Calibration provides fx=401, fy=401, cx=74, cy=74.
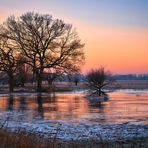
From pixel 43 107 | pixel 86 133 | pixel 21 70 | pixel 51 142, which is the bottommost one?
pixel 86 133

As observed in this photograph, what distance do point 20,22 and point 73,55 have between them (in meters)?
10.9

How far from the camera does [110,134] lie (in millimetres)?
16266

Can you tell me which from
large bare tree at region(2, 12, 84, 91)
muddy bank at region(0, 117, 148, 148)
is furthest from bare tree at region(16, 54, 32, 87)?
muddy bank at region(0, 117, 148, 148)

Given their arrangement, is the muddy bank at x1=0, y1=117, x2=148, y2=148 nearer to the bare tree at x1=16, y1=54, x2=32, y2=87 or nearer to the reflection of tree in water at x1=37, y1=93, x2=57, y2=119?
the reflection of tree in water at x1=37, y1=93, x2=57, y2=119

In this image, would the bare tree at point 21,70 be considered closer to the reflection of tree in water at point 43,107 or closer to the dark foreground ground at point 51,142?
the reflection of tree in water at point 43,107

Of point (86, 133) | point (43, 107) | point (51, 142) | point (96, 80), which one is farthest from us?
point (96, 80)

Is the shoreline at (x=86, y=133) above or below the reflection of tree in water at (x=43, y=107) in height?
below

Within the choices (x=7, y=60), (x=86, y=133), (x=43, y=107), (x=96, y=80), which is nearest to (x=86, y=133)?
(x=86, y=133)

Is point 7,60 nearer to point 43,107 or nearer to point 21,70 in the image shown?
point 21,70

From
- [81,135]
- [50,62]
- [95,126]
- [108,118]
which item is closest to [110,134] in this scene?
[81,135]

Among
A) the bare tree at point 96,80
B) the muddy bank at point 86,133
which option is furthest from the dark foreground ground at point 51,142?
the bare tree at point 96,80

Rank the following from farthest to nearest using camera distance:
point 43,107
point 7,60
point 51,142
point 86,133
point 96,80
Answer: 1. point 7,60
2. point 96,80
3. point 43,107
4. point 86,133
5. point 51,142

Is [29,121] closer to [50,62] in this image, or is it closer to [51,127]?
[51,127]

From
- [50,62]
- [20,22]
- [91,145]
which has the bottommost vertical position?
[91,145]
